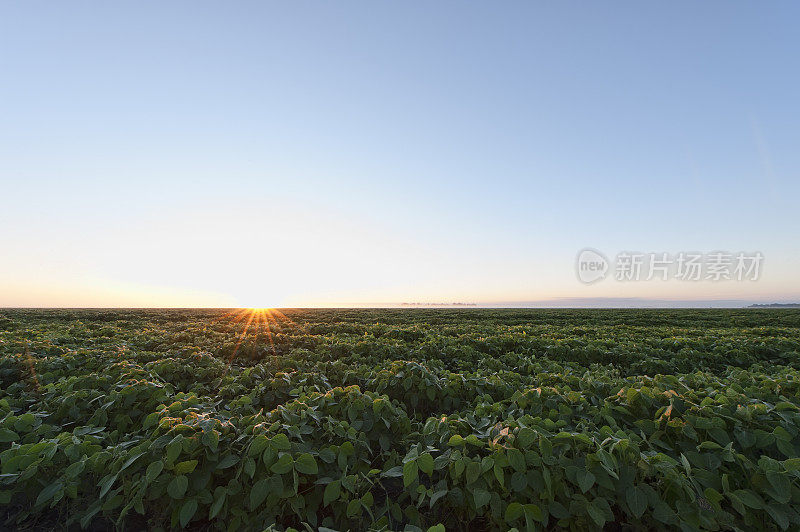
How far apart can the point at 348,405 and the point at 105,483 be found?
2.10 metres

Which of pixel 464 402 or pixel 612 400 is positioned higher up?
pixel 612 400

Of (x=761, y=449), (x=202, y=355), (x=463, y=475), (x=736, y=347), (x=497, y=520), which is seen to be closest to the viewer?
(x=497, y=520)

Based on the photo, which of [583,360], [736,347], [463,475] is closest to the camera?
[463,475]

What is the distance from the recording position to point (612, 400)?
13.7 feet

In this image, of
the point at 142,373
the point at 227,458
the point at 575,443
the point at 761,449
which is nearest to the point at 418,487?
the point at 575,443

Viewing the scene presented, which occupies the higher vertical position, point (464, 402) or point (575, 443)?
point (575, 443)

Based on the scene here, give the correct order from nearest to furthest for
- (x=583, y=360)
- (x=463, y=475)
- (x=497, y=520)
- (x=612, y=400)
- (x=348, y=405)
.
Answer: (x=497, y=520), (x=463, y=475), (x=348, y=405), (x=612, y=400), (x=583, y=360)

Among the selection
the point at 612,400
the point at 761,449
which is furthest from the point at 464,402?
the point at 761,449

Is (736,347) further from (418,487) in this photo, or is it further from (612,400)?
(418,487)

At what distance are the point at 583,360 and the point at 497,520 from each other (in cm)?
783

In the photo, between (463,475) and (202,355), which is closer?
(463,475)

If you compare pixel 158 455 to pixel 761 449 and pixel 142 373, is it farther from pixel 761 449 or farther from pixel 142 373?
pixel 761 449

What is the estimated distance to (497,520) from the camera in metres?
2.67

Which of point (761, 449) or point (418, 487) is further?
point (761, 449)
